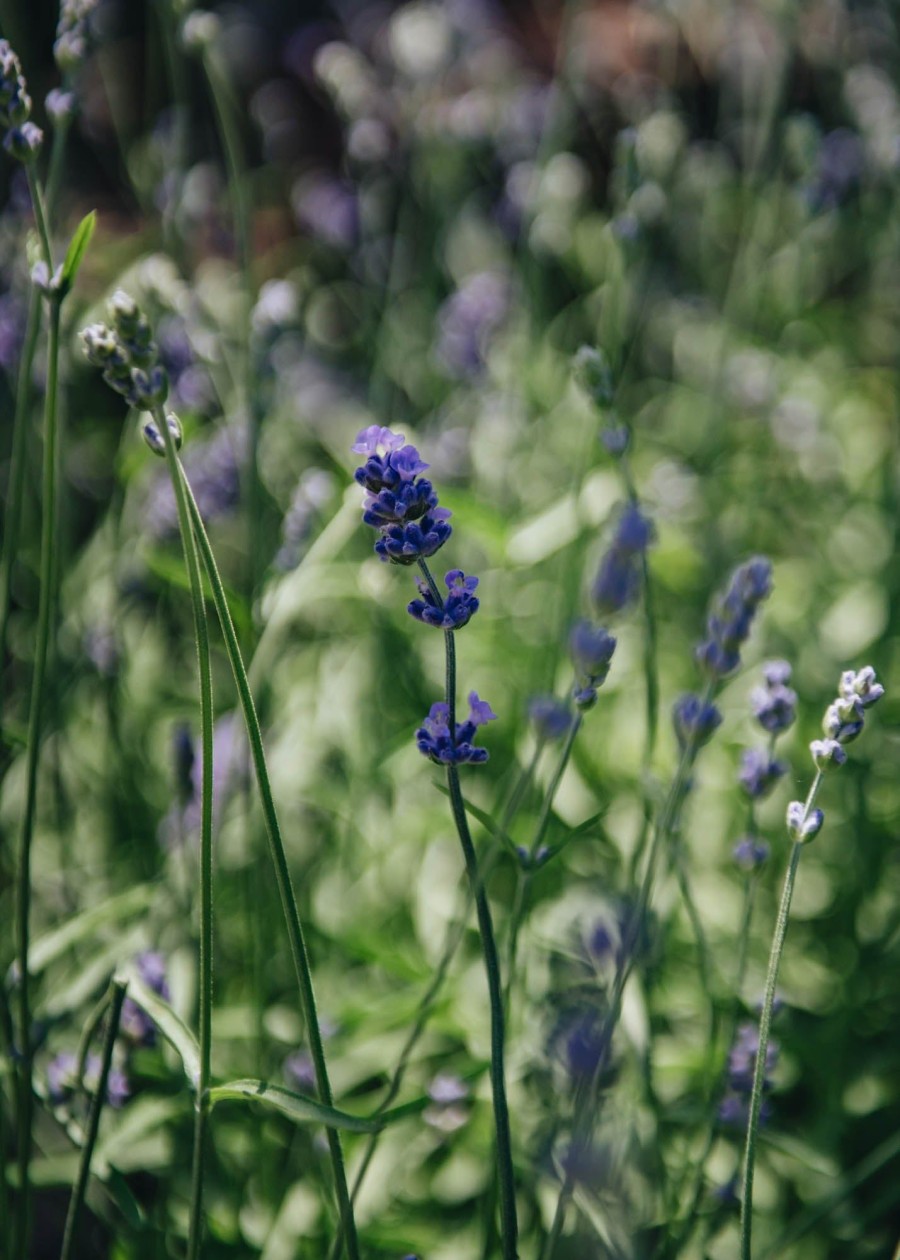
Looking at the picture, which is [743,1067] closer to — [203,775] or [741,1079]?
[741,1079]

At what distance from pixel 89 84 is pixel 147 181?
9.30 feet

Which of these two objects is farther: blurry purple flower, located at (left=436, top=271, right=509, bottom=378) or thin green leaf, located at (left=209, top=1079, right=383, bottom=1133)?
blurry purple flower, located at (left=436, top=271, right=509, bottom=378)

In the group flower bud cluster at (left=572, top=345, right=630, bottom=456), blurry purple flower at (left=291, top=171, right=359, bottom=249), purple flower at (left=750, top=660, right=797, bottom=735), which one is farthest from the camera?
blurry purple flower at (left=291, top=171, right=359, bottom=249)

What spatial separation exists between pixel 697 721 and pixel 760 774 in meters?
0.14

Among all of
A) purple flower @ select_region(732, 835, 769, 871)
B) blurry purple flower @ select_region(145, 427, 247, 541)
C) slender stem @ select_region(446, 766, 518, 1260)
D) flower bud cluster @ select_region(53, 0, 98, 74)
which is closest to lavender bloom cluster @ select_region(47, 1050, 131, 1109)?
slender stem @ select_region(446, 766, 518, 1260)

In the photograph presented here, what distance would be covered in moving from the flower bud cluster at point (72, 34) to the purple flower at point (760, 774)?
0.98 metres

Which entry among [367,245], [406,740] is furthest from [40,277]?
[367,245]

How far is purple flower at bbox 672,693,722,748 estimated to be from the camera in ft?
3.10

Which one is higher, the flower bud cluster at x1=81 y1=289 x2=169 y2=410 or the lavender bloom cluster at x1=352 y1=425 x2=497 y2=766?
the flower bud cluster at x1=81 y1=289 x2=169 y2=410

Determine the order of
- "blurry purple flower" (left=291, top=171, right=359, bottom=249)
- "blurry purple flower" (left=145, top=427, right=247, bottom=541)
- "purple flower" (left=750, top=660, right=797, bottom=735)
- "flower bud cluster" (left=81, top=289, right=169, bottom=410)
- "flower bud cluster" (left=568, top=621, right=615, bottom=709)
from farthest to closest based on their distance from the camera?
"blurry purple flower" (left=291, top=171, right=359, bottom=249), "blurry purple flower" (left=145, top=427, right=247, bottom=541), "purple flower" (left=750, top=660, right=797, bottom=735), "flower bud cluster" (left=568, top=621, right=615, bottom=709), "flower bud cluster" (left=81, top=289, right=169, bottom=410)

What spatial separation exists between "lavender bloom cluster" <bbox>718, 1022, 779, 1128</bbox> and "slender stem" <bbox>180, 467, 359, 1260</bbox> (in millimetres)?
460

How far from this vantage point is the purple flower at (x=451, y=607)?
81cm

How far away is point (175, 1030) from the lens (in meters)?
0.93

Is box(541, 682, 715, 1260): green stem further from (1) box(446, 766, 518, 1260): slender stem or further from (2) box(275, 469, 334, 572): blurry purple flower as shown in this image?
(2) box(275, 469, 334, 572): blurry purple flower
